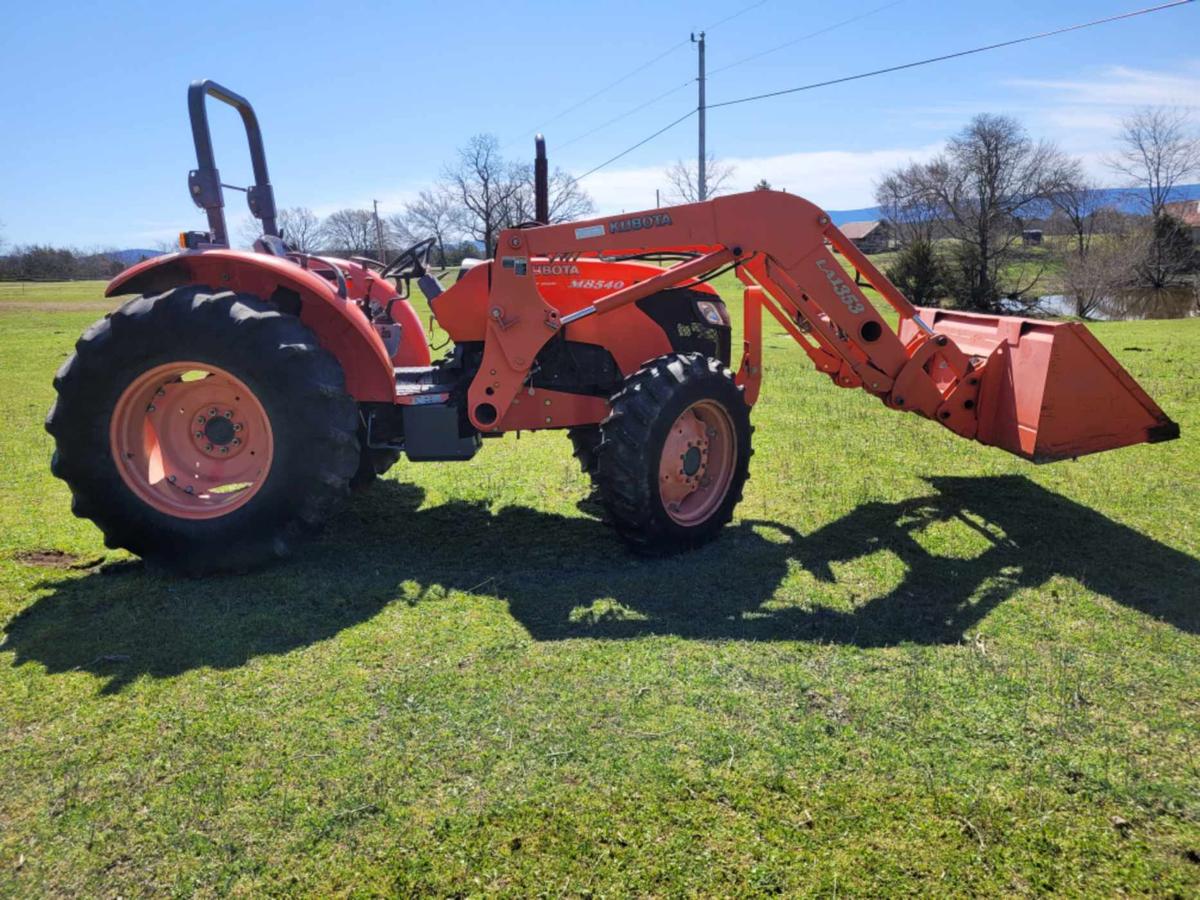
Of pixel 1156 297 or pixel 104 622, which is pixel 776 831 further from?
pixel 1156 297

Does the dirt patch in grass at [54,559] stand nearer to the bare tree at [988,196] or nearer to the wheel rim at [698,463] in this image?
the wheel rim at [698,463]

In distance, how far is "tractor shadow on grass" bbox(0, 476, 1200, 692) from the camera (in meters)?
3.98

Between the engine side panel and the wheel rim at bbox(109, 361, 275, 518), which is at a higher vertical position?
the engine side panel

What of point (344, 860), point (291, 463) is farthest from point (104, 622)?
point (344, 860)

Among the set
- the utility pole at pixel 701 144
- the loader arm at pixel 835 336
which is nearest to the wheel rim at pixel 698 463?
the loader arm at pixel 835 336

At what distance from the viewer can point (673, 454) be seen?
16.9 feet

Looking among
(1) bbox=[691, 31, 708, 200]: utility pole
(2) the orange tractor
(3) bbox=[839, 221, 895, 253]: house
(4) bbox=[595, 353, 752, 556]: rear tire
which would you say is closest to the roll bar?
(2) the orange tractor

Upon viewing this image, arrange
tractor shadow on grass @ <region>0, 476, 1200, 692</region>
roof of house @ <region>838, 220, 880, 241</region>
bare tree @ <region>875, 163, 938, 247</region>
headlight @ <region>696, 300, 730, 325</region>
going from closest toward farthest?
tractor shadow on grass @ <region>0, 476, 1200, 692</region>, headlight @ <region>696, 300, 730, 325</region>, bare tree @ <region>875, 163, 938, 247</region>, roof of house @ <region>838, 220, 880, 241</region>

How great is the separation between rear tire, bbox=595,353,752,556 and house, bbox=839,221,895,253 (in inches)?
1897

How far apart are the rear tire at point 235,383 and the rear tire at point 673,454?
149 cm

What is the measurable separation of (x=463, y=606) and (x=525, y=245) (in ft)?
7.01

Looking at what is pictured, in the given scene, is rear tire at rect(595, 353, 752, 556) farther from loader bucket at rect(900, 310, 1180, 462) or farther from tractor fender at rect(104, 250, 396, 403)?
loader bucket at rect(900, 310, 1180, 462)

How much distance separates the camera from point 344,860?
255 centimetres

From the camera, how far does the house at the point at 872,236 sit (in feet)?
182
